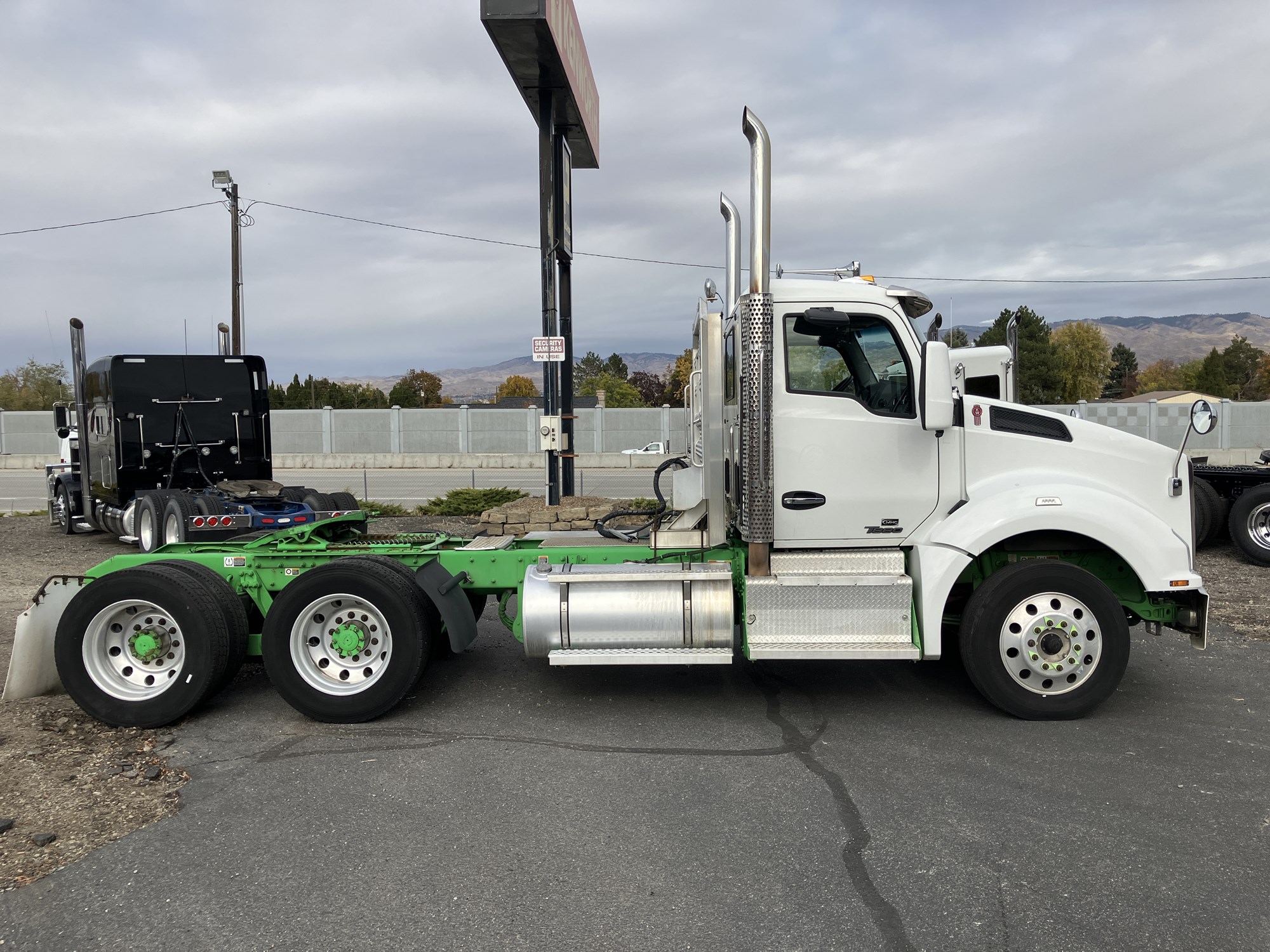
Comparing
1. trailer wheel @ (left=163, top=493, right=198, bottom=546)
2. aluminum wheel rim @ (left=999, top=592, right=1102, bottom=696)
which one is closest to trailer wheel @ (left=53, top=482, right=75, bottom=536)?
trailer wheel @ (left=163, top=493, right=198, bottom=546)

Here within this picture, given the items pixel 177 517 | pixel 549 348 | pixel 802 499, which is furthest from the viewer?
pixel 549 348

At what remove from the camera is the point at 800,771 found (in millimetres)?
4727

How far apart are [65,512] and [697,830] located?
15.2 meters

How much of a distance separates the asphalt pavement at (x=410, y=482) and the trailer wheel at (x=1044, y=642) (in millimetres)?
15894

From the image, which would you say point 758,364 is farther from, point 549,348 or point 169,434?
point 169,434

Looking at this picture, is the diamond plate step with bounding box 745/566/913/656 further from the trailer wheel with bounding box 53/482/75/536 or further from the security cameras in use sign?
the trailer wheel with bounding box 53/482/75/536

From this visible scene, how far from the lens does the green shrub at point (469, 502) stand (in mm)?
16344

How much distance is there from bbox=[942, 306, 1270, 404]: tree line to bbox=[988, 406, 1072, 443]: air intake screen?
5159 cm

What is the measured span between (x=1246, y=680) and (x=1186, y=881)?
342cm

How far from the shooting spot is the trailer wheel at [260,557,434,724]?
5.48 metres

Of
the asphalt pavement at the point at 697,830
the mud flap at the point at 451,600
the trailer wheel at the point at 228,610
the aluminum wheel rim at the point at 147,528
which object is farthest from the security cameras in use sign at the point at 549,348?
the trailer wheel at the point at 228,610

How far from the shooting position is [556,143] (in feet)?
42.7

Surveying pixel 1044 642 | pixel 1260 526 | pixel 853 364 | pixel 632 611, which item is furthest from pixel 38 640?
pixel 1260 526

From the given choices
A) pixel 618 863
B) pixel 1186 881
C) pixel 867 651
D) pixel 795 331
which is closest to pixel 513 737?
pixel 618 863
